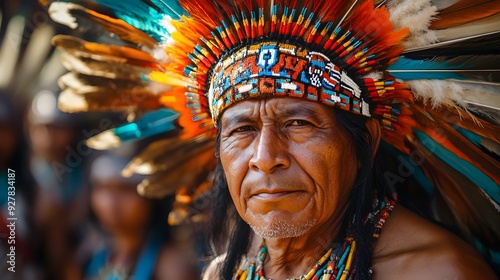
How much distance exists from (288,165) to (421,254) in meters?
0.57

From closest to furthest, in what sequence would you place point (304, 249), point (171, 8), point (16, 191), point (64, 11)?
point (304, 249), point (171, 8), point (64, 11), point (16, 191)

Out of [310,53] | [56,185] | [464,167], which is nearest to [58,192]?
[56,185]

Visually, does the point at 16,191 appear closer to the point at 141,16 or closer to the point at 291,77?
the point at 141,16

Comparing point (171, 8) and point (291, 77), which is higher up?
point (171, 8)

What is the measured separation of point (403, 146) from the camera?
2734mm

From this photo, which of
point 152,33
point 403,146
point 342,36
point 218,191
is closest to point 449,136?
point 403,146

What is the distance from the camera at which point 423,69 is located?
7.94ft

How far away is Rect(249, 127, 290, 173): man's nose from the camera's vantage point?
2309mm

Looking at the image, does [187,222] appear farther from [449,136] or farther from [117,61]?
[449,136]

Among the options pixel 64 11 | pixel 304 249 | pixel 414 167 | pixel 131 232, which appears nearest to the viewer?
pixel 304 249

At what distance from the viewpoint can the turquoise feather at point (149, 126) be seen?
323 cm

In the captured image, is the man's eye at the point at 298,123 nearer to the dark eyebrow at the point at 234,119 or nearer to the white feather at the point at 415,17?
the dark eyebrow at the point at 234,119

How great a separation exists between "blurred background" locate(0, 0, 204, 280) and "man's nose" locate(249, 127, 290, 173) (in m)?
1.78

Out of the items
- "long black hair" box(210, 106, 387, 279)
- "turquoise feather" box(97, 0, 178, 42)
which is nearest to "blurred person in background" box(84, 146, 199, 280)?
"long black hair" box(210, 106, 387, 279)
